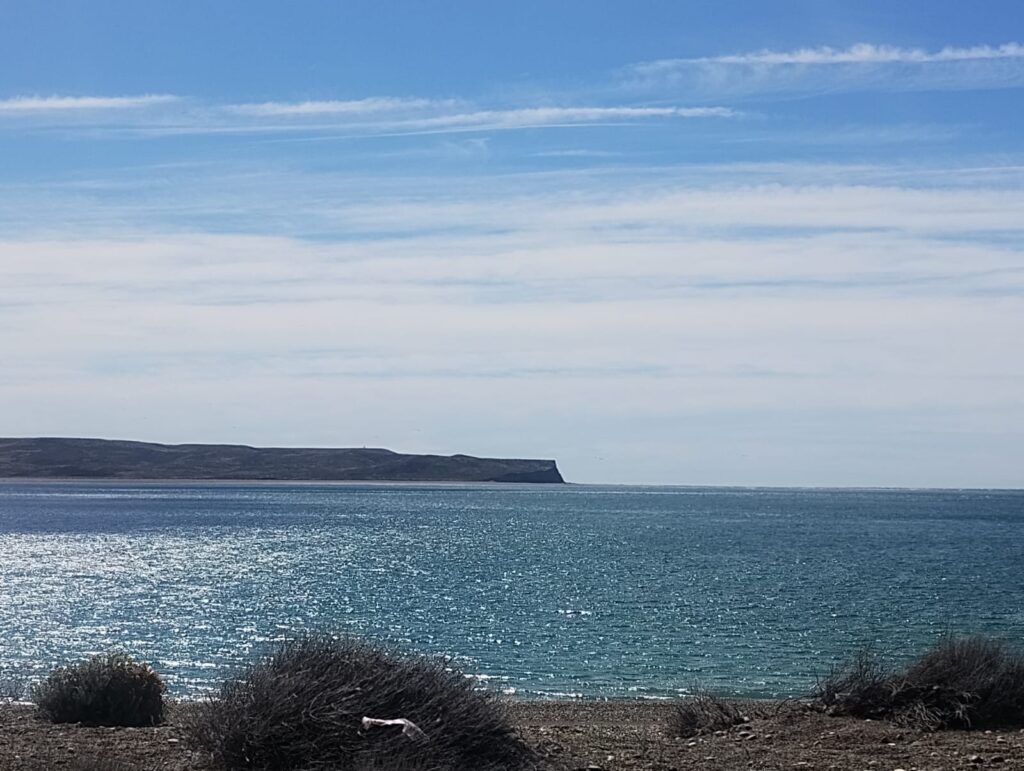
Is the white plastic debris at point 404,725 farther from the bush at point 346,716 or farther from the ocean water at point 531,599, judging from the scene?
the ocean water at point 531,599

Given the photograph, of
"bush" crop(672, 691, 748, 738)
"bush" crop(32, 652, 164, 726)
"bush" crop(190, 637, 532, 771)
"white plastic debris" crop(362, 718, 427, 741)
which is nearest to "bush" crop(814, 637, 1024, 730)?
"bush" crop(672, 691, 748, 738)

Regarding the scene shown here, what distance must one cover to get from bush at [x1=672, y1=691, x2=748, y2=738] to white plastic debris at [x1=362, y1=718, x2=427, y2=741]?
14.0 ft

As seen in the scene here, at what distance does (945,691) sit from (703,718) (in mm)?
2589

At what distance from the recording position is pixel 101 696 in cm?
1484

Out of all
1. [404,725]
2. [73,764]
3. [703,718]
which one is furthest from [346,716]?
[703,718]

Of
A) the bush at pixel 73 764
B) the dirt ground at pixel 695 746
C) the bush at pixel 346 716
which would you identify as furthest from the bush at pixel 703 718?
the bush at pixel 73 764

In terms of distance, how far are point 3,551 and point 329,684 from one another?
61905 millimetres

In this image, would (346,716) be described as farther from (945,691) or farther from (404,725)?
(945,691)

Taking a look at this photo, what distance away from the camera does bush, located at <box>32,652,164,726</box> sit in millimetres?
14703

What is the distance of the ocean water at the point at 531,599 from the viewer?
28.8 metres

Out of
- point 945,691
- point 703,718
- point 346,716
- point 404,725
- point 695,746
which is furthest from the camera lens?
point 703,718

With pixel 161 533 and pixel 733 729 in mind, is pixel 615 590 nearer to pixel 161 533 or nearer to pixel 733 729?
pixel 733 729

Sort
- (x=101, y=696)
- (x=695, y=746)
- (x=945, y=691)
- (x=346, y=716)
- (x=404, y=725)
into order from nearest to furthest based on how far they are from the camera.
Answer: (x=404, y=725)
(x=346, y=716)
(x=695, y=746)
(x=945, y=691)
(x=101, y=696)

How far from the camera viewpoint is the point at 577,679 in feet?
86.8
